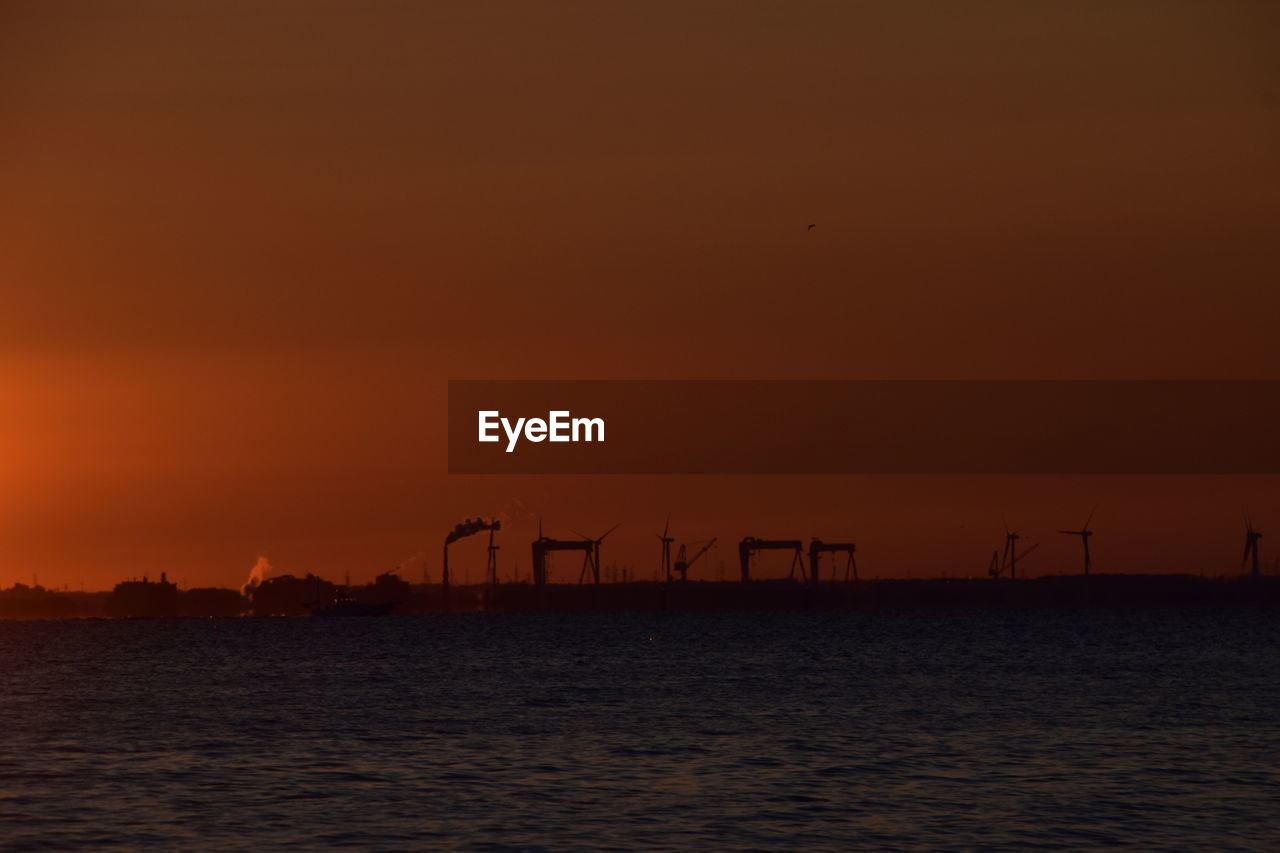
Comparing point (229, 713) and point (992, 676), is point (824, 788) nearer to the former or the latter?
point (229, 713)

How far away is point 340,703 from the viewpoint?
105 m

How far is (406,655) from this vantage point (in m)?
188

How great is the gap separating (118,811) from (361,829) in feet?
30.9

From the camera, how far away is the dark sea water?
50.1 m

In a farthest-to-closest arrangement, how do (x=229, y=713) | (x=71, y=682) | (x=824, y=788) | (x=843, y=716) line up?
(x=71, y=682), (x=229, y=713), (x=843, y=716), (x=824, y=788)

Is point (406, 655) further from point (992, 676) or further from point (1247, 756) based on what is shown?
point (1247, 756)

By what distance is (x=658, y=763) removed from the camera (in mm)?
66000

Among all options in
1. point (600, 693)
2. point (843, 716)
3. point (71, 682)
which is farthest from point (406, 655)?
point (843, 716)

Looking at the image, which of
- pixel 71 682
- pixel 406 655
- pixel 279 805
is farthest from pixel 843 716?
pixel 406 655

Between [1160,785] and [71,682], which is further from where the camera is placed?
[71,682]

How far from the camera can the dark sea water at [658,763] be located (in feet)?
164

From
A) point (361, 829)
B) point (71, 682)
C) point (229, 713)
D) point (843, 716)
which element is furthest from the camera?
point (71, 682)

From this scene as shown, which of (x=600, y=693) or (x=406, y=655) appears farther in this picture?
(x=406, y=655)

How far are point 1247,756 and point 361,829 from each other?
37134 mm
